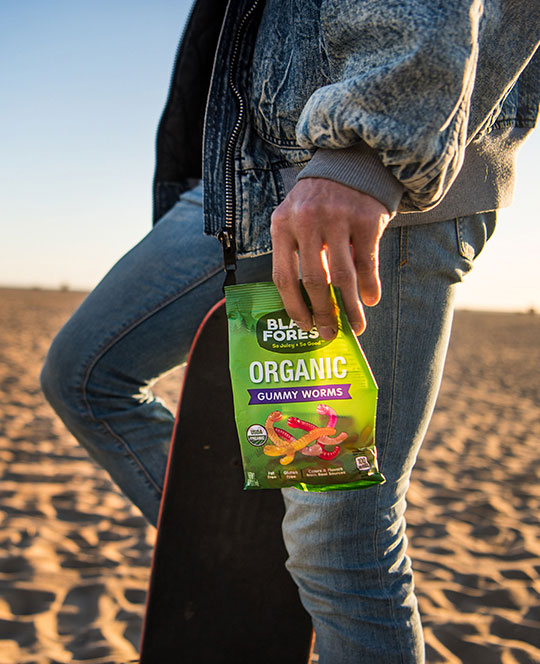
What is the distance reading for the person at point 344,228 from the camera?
0.65 m

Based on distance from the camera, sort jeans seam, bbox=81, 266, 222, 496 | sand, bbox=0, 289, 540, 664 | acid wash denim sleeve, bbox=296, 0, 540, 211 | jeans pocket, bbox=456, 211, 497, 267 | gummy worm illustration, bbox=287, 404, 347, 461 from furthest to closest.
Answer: sand, bbox=0, 289, 540, 664, jeans seam, bbox=81, 266, 222, 496, jeans pocket, bbox=456, 211, 497, 267, gummy worm illustration, bbox=287, 404, 347, 461, acid wash denim sleeve, bbox=296, 0, 540, 211

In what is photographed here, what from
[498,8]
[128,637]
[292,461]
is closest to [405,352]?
[292,461]

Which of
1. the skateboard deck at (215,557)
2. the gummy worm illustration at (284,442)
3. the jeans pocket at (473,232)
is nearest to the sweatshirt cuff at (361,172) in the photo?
the jeans pocket at (473,232)

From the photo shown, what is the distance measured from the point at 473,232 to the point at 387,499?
468 mm

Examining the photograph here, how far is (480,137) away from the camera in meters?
0.84

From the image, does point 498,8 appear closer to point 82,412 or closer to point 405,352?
point 405,352

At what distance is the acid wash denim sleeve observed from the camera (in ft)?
2.05

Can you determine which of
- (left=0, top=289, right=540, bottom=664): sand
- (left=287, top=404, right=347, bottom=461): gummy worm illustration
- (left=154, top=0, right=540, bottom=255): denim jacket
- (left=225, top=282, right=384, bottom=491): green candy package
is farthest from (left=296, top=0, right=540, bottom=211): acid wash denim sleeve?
(left=0, top=289, right=540, bottom=664): sand

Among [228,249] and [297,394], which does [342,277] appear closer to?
[297,394]

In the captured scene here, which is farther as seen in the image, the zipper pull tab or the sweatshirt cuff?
the zipper pull tab

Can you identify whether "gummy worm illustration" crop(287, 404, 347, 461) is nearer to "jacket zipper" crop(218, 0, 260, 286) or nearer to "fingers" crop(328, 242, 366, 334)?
"fingers" crop(328, 242, 366, 334)

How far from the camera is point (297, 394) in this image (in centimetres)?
77

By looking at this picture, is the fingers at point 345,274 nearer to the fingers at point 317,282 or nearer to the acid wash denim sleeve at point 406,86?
the fingers at point 317,282

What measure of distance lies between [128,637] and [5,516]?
107 centimetres
